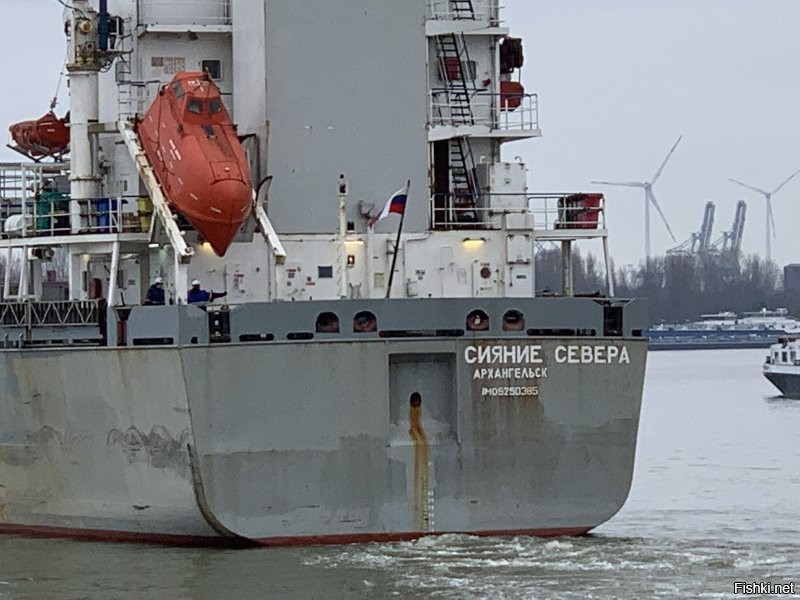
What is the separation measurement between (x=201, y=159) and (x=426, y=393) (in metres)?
4.36

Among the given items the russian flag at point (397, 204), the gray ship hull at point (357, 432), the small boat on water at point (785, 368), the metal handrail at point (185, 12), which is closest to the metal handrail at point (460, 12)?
the metal handrail at point (185, 12)

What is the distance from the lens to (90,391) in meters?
27.2

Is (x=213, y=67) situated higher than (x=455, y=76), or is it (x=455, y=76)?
(x=213, y=67)

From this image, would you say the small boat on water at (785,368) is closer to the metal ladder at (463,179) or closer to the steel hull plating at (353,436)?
the metal ladder at (463,179)

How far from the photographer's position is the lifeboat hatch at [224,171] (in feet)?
88.5

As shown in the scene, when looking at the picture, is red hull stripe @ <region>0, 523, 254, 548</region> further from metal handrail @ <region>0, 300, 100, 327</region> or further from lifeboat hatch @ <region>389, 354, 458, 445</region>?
metal handrail @ <region>0, 300, 100, 327</region>

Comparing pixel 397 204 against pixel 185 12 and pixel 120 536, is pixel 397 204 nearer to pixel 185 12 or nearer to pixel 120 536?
pixel 185 12

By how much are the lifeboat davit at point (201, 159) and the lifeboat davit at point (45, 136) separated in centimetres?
488

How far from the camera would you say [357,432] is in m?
25.8

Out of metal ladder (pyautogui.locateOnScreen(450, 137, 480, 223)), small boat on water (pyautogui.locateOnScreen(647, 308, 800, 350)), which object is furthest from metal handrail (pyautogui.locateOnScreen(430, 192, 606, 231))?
small boat on water (pyautogui.locateOnScreen(647, 308, 800, 350))

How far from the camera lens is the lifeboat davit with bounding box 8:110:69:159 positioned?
1289 inches

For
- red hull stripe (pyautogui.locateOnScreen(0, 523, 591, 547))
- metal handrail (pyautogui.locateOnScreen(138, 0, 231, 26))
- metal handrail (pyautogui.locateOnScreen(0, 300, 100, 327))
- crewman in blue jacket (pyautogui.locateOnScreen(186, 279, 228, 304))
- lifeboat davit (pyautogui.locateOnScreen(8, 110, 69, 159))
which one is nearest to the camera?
red hull stripe (pyautogui.locateOnScreen(0, 523, 591, 547))

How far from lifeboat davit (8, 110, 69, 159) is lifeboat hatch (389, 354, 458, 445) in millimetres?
9117

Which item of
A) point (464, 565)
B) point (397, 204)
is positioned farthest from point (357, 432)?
point (397, 204)
